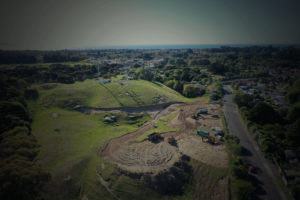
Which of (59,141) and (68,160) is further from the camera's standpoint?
(59,141)

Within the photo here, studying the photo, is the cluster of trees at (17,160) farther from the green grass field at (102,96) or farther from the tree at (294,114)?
the tree at (294,114)

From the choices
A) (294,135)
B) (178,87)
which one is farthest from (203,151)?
(178,87)

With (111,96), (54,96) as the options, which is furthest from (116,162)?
(54,96)

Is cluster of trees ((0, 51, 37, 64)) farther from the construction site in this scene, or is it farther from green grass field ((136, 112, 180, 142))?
green grass field ((136, 112, 180, 142))

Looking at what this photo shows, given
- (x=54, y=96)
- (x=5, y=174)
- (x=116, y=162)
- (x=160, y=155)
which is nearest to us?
(x=5, y=174)

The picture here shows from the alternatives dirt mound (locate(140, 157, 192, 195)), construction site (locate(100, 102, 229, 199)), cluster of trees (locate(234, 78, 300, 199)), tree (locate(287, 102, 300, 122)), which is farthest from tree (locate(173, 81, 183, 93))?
dirt mound (locate(140, 157, 192, 195))

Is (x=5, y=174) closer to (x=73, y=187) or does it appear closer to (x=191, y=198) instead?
(x=73, y=187)

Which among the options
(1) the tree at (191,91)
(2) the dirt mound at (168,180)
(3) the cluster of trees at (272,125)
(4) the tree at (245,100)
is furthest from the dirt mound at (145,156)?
(1) the tree at (191,91)
